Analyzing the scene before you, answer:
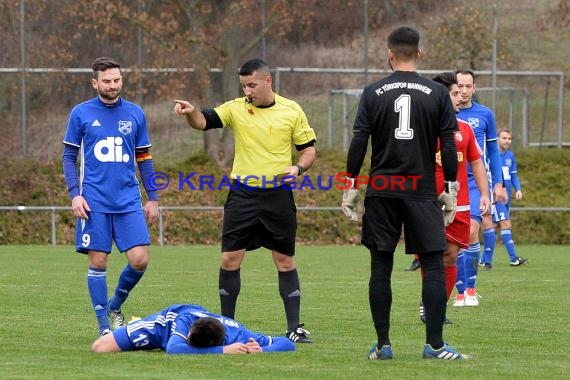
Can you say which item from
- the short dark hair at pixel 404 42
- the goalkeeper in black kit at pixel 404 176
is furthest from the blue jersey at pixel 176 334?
the short dark hair at pixel 404 42

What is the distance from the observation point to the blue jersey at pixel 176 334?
321 inches

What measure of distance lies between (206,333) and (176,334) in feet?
0.78

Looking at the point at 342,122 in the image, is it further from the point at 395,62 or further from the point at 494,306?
the point at 395,62

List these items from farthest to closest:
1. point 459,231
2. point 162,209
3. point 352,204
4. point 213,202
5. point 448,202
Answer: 1. point 213,202
2. point 162,209
3. point 459,231
4. point 448,202
5. point 352,204

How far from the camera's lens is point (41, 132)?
29484mm

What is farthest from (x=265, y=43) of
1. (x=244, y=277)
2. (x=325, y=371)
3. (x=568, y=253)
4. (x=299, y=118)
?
(x=325, y=371)

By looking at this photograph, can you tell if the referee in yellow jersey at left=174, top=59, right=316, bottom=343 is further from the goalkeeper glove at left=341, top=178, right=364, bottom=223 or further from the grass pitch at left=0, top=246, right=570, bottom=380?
the goalkeeper glove at left=341, top=178, right=364, bottom=223

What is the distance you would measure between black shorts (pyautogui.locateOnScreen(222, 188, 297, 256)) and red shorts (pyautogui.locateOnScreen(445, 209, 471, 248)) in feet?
5.00

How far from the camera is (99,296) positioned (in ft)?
30.7

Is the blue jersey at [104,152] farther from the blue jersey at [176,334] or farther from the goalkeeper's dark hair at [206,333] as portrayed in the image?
the goalkeeper's dark hair at [206,333]

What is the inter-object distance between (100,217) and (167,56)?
65.6ft

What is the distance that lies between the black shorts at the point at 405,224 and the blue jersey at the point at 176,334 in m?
1.05

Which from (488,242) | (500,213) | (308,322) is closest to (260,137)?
(308,322)

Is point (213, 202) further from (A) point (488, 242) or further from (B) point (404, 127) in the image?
(B) point (404, 127)
